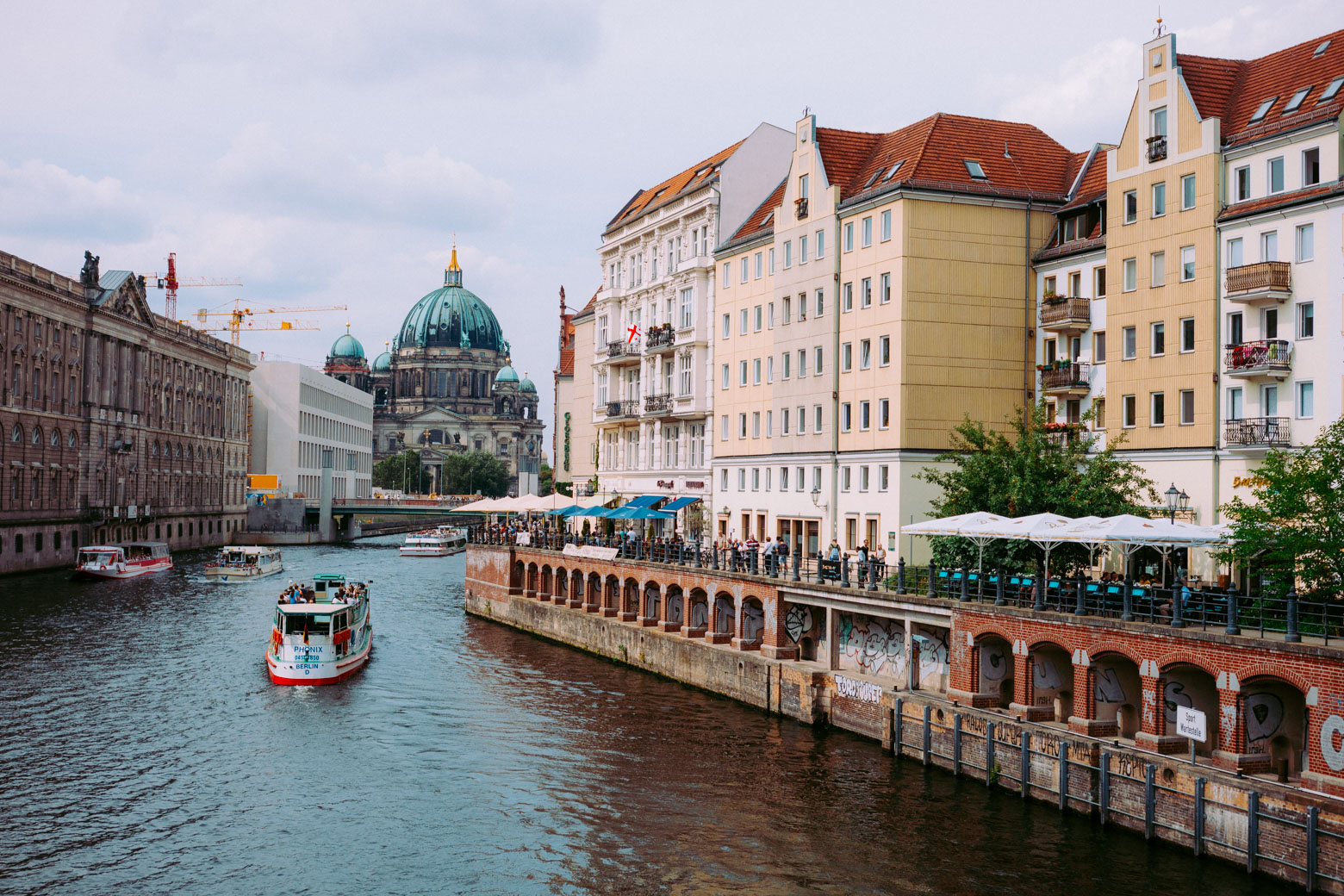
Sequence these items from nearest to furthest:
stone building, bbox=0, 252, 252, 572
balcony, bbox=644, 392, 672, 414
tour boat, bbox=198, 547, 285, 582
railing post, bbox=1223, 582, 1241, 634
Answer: railing post, bbox=1223, 582, 1241, 634
balcony, bbox=644, 392, 672, 414
stone building, bbox=0, 252, 252, 572
tour boat, bbox=198, 547, 285, 582

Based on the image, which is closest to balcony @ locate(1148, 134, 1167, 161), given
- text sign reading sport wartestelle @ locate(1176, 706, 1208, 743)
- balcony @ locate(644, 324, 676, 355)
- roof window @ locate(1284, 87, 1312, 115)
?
roof window @ locate(1284, 87, 1312, 115)

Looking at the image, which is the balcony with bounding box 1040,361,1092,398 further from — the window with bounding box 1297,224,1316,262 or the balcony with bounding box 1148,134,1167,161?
the window with bounding box 1297,224,1316,262

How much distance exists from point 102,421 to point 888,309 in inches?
3582

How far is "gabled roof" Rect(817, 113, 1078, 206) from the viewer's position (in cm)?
5888

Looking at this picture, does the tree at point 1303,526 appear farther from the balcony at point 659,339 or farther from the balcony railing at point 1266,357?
the balcony at point 659,339

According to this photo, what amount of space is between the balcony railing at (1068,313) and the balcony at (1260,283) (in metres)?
9.06

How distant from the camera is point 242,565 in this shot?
108250 millimetres

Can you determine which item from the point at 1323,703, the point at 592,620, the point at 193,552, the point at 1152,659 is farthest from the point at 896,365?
the point at 193,552

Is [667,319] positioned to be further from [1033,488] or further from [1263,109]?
[1263,109]

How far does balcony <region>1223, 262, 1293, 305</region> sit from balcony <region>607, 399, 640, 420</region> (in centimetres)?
4585

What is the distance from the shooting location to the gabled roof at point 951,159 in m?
58.9

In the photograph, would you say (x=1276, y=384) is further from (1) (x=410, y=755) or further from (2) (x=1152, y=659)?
(1) (x=410, y=755)

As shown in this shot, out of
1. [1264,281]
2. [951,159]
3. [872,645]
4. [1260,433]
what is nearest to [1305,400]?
[1260,433]

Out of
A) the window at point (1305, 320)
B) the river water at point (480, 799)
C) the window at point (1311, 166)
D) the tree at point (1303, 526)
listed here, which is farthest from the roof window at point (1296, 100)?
the river water at point (480, 799)
